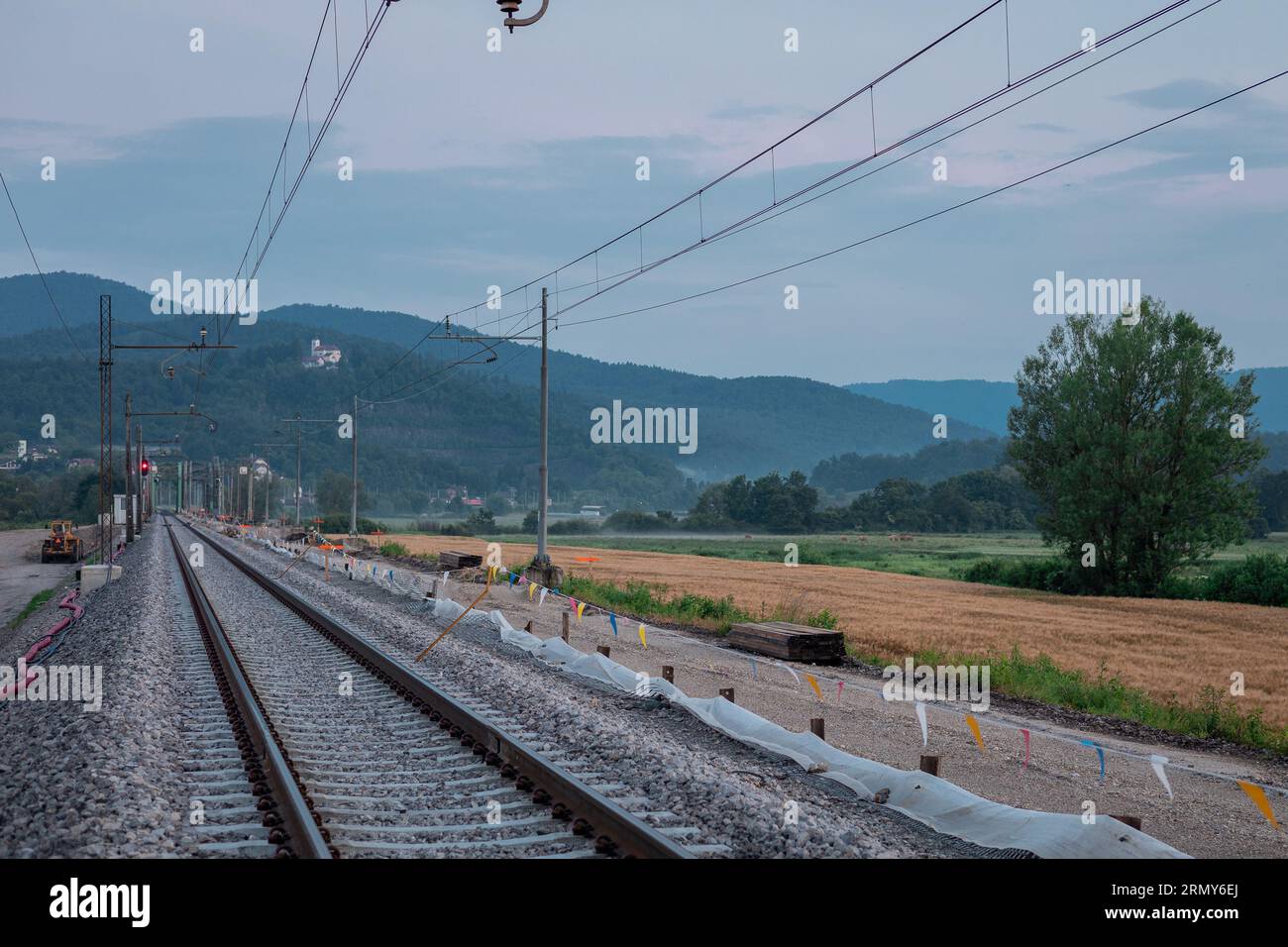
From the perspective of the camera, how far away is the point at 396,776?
996 cm

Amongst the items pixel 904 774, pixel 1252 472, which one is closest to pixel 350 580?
pixel 904 774

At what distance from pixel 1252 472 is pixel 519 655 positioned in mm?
46734

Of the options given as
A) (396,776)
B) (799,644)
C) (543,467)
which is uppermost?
(543,467)

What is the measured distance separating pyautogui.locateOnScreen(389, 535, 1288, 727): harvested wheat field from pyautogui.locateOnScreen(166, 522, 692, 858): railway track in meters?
12.2

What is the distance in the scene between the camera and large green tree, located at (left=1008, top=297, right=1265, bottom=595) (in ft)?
177

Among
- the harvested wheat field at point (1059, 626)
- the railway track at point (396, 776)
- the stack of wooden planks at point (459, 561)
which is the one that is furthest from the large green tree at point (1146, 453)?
the railway track at point (396, 776)

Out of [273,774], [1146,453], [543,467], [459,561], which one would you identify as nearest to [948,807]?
[273,774]

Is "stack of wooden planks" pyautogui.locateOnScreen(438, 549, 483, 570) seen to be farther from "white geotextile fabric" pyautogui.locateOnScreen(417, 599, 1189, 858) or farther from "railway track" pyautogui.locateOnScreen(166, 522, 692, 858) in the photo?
"white geotextile fabric" pyautogui.locateOnScreen(417, 599, 1189, 858)

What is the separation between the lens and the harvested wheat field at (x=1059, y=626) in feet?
81.8
